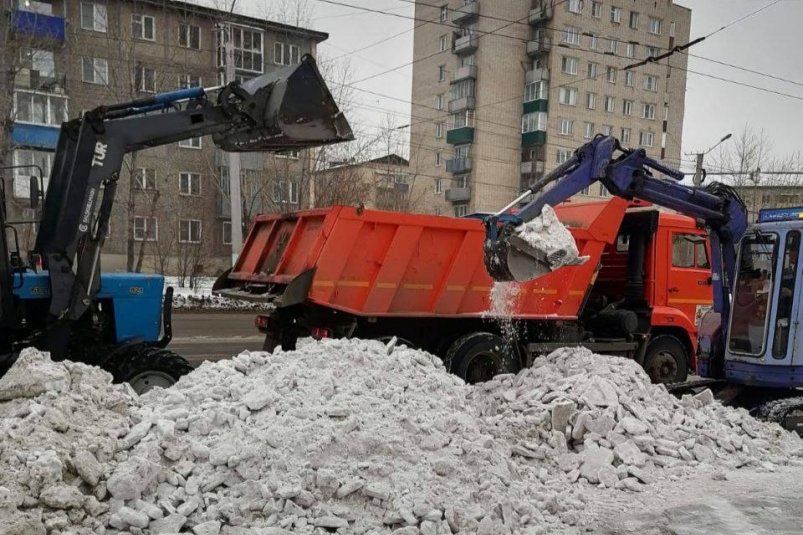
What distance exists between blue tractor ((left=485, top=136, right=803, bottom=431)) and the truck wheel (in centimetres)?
122

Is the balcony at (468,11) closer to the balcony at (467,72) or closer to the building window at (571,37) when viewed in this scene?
the balcony at (467,72)

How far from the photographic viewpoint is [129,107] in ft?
21.3

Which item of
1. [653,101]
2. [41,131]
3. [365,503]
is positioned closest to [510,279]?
[365,503]

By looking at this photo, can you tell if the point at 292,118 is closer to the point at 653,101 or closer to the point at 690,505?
the point at 690,505

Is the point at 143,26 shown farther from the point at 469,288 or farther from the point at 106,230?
the point at 469,288

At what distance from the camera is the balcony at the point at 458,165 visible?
1709 inches

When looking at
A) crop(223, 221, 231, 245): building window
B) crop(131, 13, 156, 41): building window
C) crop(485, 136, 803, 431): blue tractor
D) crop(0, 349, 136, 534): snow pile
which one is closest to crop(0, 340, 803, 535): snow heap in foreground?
crop(0, 349, 136, 534): snow pile

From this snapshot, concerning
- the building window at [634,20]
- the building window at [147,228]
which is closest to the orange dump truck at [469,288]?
the building window at [147,228]

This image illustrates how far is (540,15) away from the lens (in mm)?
42281

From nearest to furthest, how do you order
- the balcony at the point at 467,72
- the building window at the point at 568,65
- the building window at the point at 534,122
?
the building window at the point at 534,122
the building window at the point at 568,65
the balcony at the point at 467,72

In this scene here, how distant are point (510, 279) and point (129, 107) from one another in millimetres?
4346

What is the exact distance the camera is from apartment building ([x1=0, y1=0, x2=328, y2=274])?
2281 centimetres

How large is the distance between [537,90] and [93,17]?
27059mm

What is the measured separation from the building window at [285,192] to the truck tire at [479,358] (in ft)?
53.2
